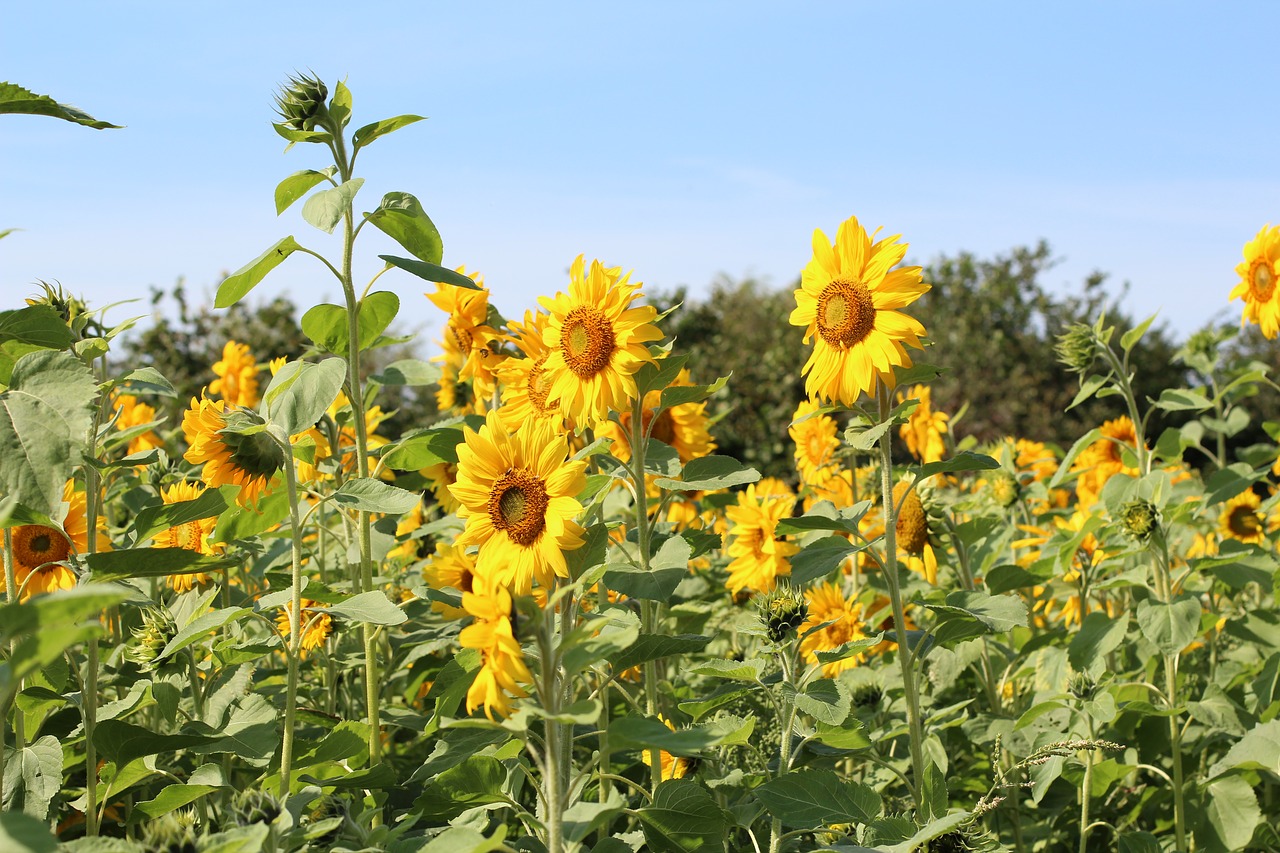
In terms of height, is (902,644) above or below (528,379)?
below

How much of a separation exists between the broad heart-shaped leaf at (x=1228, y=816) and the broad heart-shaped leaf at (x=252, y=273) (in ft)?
8.58

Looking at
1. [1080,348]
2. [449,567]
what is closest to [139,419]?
[449,567]

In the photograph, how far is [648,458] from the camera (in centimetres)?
252

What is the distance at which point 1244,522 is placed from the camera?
4207 mm

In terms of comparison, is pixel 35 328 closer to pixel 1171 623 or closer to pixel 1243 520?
pixel 1171 623

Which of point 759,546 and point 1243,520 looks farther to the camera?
point 1243,520

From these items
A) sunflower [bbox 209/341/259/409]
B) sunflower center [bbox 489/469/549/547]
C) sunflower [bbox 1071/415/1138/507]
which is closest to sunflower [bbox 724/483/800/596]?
sunflower center [bbox 489/469/549/547]

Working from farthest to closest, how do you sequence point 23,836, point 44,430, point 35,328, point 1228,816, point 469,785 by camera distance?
point 1228,816, point 35,328, point 469,785, point 44,430, point 23,836

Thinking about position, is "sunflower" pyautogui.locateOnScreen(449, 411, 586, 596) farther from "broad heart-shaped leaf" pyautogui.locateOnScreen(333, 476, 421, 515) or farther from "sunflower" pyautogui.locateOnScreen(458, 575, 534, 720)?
"sunflower" pyautogui.locateOnScreen(458, 575, 534, 720)

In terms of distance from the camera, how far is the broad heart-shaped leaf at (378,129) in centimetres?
241

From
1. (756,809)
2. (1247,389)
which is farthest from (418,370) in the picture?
(1247,389)

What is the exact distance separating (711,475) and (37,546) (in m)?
1.57

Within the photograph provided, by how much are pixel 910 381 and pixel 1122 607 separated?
90.6 inches

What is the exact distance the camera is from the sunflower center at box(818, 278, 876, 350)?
93.4 inches
